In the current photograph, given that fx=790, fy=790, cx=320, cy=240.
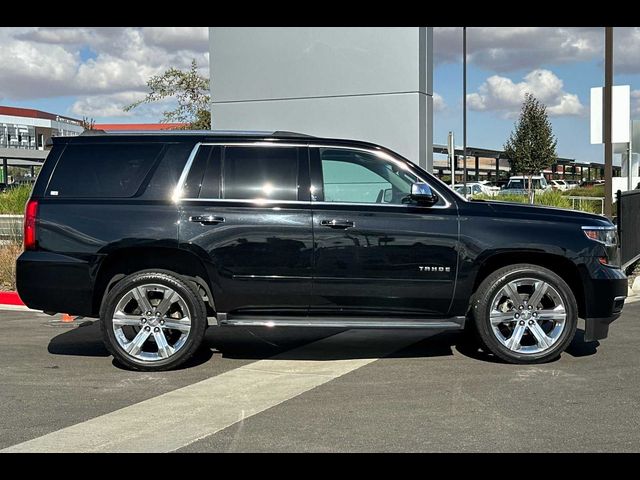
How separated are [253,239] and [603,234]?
3.03 meters

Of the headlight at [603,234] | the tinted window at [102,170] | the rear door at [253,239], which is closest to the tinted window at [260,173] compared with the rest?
the rear door at [253,239]

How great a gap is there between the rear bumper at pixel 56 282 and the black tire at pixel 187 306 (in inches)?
8.8

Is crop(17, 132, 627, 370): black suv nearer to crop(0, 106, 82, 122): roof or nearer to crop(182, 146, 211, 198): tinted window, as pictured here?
crop(182, 146, 211, 198): tinted window

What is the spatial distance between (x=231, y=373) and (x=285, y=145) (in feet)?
6.61

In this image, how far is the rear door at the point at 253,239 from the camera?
666 cm

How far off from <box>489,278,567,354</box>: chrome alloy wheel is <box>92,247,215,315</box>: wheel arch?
2487 mm

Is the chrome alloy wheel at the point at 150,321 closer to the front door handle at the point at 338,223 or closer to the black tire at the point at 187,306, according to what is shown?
the black tire at the point at 187,306

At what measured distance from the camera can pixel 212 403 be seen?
5703mm

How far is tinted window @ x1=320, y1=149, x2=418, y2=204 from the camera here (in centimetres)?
682

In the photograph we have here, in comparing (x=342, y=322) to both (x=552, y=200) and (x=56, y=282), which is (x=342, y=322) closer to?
(x=56, y=282)

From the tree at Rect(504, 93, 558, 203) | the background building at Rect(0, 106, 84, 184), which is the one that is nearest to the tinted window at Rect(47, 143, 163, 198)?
the tree at Rect(504, 93, 558, 203)

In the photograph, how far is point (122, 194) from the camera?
6820 millimetres
